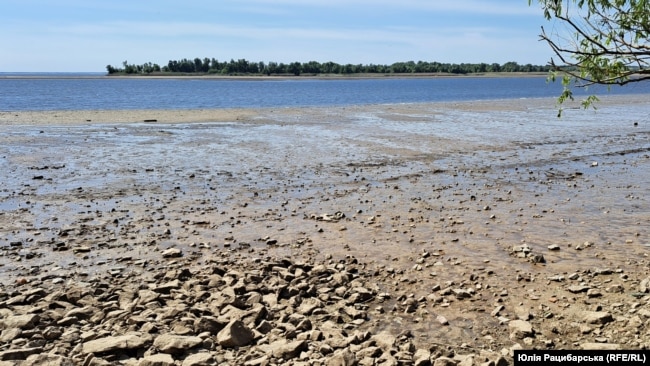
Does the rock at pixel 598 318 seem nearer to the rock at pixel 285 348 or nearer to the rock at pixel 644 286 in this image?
the rock at pixel 644 286

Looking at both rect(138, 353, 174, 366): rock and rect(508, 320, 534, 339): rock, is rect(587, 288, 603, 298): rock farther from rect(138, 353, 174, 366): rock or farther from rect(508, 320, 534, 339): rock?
rect(138, 353, 174, 366): rock

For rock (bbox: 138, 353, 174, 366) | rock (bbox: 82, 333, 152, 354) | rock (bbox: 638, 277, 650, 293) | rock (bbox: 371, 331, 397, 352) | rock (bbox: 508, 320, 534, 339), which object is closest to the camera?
rock (bbox: 138, 353, 174, 366)

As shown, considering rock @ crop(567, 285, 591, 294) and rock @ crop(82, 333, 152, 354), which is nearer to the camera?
rock @ crop(82, 333, 152, 354)

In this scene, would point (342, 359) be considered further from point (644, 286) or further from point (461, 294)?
point (644, 286)

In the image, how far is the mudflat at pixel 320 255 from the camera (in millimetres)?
6898

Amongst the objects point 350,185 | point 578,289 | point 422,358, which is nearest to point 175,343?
point 422,358

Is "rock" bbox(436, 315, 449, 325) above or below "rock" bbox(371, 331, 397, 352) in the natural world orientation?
below

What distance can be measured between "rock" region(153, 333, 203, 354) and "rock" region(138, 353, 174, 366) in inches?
7.8

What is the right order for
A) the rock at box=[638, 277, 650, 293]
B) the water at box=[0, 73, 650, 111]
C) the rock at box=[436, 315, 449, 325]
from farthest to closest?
the water at box=[0, 73, 650, 111]
the rock at box=[638, 277, 650, 293]
the rock at box=[436, 315, 449, 325]

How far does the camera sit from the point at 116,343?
6.55 meters

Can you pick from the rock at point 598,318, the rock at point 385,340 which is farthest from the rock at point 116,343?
the rock at point 598,318

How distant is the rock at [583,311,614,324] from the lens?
7.20 m

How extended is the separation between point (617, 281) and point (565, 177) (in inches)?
384

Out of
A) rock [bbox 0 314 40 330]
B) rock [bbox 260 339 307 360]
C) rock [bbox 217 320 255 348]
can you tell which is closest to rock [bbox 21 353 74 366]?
rock [bbox 0 314 40 330]
